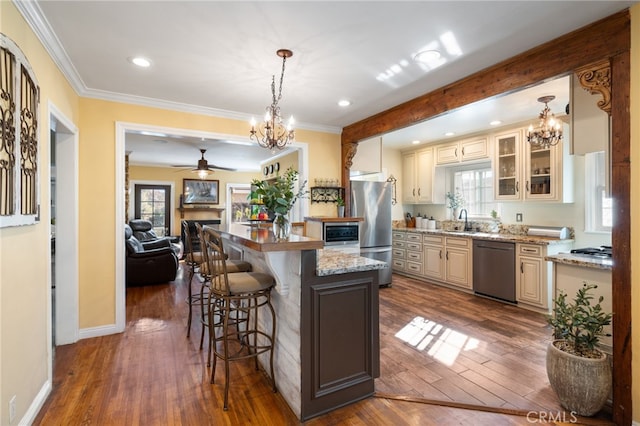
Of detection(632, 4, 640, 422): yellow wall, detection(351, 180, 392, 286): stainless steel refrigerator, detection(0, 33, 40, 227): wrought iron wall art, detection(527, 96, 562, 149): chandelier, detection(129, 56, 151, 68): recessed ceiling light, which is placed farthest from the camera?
detection(351, 180, 392, 286): stainless steel refrigerator

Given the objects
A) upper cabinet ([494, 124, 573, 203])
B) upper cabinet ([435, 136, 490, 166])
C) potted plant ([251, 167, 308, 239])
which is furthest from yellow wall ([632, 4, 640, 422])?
upper cabinet ([435, 136, 490, 166])

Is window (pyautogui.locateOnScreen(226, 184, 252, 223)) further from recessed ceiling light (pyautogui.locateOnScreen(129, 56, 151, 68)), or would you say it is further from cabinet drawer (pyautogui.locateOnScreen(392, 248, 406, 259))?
recessed ceiling light (pyautogui.locateOnScreen(129, 56, 151, 68))

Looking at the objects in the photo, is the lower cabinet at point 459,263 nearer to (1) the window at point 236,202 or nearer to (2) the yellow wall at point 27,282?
(2) the yellow wall at point 27,282

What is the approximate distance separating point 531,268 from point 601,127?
7.55 ft

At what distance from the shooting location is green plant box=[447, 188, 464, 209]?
19.2 ft

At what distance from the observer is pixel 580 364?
1.99m

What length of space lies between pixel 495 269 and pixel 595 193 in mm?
1554

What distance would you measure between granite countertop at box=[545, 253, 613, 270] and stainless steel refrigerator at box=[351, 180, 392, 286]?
255cm

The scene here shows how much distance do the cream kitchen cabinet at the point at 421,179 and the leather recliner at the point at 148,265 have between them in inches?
183

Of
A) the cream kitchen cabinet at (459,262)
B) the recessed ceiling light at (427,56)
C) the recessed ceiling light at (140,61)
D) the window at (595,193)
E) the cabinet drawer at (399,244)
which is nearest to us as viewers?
the recessed ceiling light at (427,56)

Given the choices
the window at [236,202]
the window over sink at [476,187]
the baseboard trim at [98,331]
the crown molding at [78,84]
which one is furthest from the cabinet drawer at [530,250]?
the window at [236,202]

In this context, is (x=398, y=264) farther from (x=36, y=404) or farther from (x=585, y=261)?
(x=36, y=404)

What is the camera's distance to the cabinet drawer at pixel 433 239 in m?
5.25

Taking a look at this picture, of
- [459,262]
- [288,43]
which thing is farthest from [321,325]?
[459,262]
